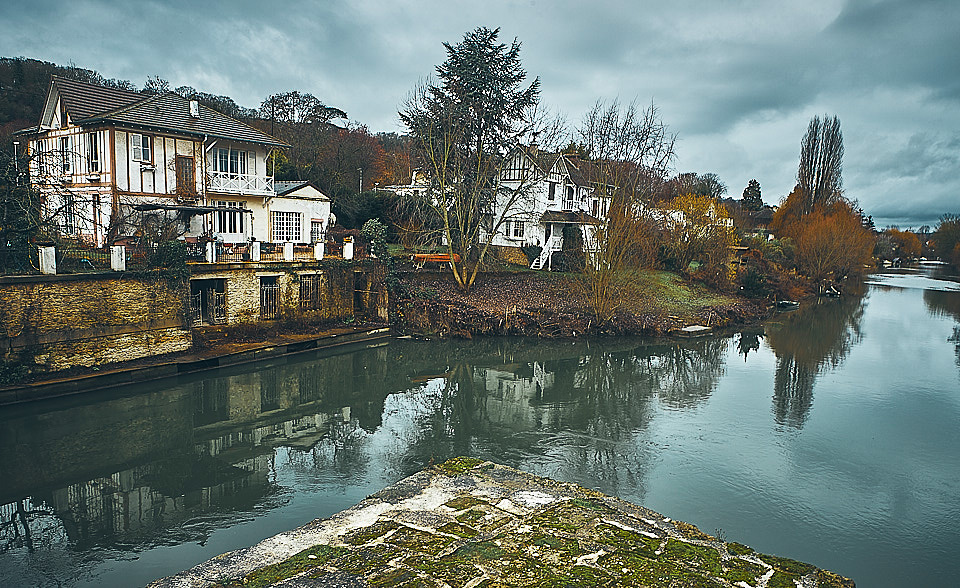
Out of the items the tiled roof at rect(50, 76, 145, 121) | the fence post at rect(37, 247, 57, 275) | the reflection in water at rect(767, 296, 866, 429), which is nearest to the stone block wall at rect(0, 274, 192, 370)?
the fence post at rect(37, 247, 57, 275)

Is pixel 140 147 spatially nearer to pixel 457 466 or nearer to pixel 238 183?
pixel 238 183

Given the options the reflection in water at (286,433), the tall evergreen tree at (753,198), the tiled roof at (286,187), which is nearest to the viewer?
the reflection in water at (286,433)

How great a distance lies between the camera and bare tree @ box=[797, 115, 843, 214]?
175 ft

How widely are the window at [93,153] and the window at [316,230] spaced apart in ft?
27.8

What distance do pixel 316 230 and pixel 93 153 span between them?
9026 mm

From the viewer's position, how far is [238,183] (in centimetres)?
2503

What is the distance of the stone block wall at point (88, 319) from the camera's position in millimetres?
15312

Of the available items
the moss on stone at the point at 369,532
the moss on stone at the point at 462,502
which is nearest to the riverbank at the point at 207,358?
the moss on stone at the point at 369,532

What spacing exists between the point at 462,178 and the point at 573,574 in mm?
22309

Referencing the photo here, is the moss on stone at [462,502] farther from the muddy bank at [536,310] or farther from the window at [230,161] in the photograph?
the window at [230,161]

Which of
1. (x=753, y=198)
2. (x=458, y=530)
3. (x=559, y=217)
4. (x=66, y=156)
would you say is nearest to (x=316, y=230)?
(x=66, y=156)

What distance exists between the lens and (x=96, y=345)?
16609mm

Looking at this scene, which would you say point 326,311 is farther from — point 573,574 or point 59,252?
point 573,574

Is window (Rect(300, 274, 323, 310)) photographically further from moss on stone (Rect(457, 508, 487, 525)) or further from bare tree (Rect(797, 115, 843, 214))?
bare tree (Rect(797, 115, 843, 214))
